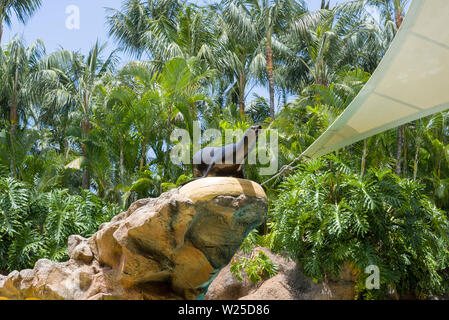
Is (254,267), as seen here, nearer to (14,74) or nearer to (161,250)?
(161,250)

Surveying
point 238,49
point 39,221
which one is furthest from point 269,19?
point 39,221

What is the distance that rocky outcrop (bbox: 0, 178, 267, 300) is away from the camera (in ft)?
13.9

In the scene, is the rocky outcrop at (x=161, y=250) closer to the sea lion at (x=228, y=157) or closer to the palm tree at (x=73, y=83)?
the sea lion at (x=228, y=157)

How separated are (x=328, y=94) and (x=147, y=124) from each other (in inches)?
150

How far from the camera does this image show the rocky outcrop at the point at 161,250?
4242 mm

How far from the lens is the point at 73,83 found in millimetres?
14094

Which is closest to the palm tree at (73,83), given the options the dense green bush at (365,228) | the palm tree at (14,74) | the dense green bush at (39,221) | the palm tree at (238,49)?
the palm tree at (14,74)

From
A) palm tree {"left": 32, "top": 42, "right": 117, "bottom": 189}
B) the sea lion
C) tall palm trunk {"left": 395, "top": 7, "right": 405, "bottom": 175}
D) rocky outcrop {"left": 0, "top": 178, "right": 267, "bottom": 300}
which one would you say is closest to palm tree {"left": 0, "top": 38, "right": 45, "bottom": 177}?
palm tree {"left": 32, "top": 42, "right": 117, "bottom": 189}

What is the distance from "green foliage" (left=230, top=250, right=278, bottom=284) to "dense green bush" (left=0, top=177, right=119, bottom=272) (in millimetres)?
2674

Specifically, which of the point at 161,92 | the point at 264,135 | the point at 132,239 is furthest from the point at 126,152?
the point at 132,239

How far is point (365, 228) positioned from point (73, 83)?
1004 cm

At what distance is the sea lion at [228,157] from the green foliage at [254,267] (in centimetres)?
442

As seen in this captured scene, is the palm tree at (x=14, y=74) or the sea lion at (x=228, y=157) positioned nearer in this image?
A: the sea lion at (x=228, y=157)
